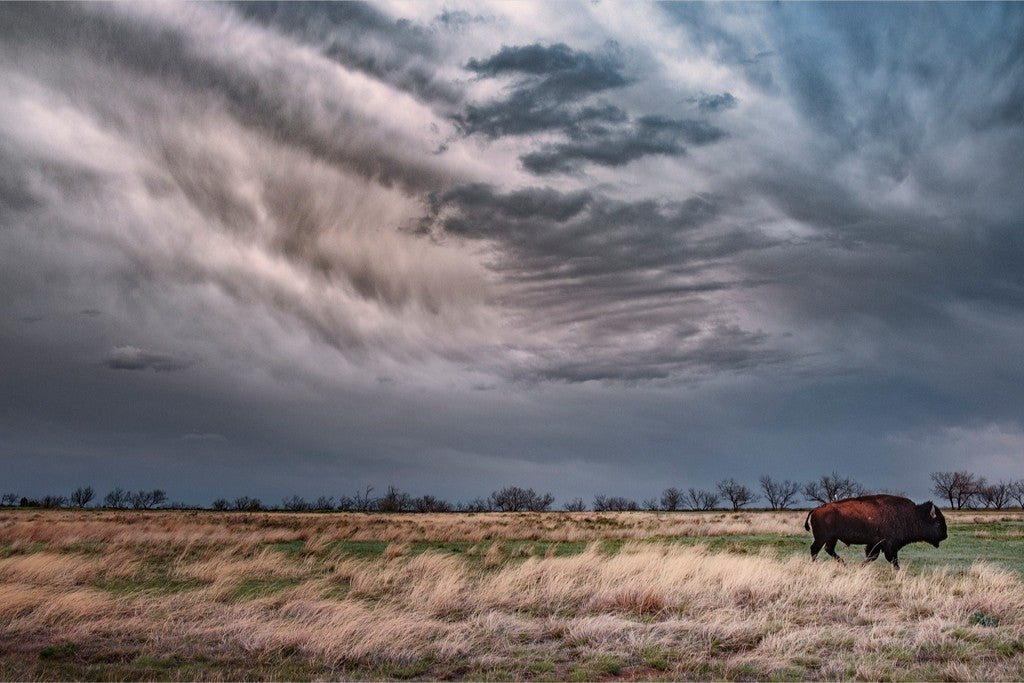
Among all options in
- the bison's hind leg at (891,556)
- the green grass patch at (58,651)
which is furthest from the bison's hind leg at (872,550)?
the green grass patch at (58,651)

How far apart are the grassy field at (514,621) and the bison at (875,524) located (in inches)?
33.3

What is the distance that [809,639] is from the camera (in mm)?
9359

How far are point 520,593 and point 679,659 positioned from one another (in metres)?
4.89

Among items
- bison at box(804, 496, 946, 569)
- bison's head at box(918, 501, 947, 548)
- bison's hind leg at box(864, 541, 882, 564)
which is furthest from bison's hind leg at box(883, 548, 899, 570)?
bison's head at box(918, 501, 947, 548)

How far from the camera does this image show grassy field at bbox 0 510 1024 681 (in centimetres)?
841

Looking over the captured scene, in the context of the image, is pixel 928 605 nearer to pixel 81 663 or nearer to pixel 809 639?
pixel 809 639

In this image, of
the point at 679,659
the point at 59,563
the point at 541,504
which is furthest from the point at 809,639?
the point at 541,504

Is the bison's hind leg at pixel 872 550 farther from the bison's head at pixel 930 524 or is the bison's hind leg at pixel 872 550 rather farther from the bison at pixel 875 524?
the bison's head at pixel 930 524

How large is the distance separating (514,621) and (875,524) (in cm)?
1305

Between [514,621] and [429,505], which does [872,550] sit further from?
[429,505]

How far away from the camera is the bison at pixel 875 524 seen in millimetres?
19047

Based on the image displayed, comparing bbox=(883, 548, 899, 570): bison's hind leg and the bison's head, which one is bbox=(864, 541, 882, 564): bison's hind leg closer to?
bbox=(883, 548, 899, 570): bison's hind leg

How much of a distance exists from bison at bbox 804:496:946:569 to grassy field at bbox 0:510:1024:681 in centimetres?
84

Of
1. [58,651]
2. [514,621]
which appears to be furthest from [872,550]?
[58,651]
